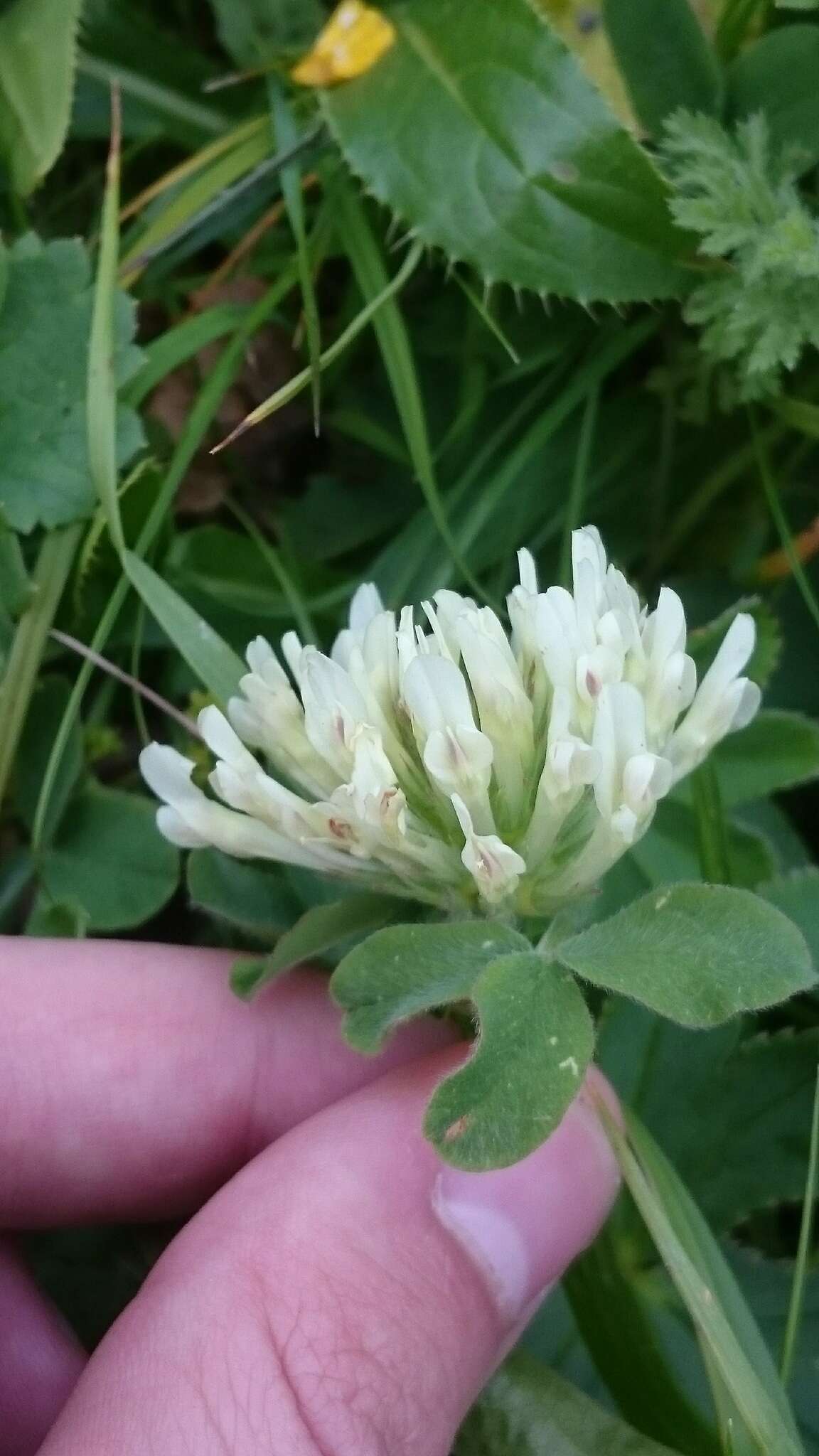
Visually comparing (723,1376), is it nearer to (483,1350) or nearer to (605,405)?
(483,1350)

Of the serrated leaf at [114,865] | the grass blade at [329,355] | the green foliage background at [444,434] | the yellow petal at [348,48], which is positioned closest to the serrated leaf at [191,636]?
the green foliage background at [444,434]

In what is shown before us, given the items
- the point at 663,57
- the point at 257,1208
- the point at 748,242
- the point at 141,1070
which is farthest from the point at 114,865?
the point at 663,57

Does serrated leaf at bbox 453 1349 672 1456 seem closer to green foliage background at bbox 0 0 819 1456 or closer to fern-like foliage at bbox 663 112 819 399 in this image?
green foliage background at bbox 0 0 819 1456

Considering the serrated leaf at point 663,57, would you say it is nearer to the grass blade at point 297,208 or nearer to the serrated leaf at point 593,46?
the serrated leaf at point 593,46

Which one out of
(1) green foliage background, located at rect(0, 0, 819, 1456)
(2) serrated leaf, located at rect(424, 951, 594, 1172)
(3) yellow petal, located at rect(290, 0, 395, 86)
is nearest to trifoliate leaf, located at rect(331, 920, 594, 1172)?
(2) serrated leaf, located at rect(424, 951, 594, 1172)

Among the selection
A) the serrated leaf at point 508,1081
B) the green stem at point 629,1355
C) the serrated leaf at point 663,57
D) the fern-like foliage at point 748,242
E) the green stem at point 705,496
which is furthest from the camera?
the green stem at point 705,496

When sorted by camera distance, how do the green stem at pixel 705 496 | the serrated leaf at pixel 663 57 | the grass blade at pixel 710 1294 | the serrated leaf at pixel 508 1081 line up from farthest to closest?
the green stem at pixel 705 496
the serrated leaf at pixel 663 57
the grass blade at pixel 710 1294
the serrated leaf at pixel 508 1081
